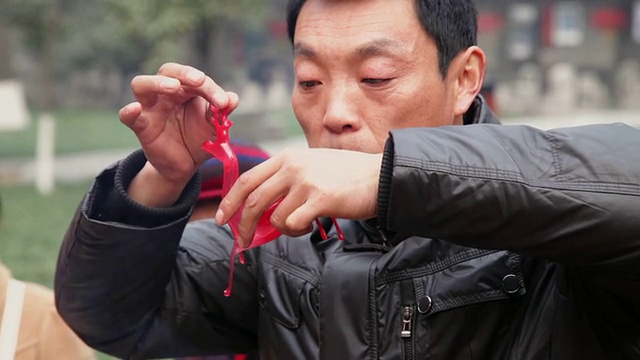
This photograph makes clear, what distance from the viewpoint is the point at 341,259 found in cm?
192

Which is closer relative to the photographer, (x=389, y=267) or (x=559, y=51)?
(x=389, y=267)

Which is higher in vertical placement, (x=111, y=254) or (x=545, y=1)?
(x=111, y=254)

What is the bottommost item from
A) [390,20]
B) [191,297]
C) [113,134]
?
[113,134]

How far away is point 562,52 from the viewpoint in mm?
26594

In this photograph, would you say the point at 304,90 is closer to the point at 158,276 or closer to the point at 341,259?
the point at 341,259

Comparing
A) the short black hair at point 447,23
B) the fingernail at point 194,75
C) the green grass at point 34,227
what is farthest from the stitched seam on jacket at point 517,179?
the green grass at point 34,227

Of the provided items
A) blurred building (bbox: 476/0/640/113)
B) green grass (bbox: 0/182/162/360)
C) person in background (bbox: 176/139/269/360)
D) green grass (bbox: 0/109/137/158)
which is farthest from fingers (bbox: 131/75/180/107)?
blurred building (bbox: 476/0/640/113)

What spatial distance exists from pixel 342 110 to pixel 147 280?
0.56 m

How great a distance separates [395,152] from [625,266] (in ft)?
1.34

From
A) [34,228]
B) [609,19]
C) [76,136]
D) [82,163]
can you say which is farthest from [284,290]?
[609,19]

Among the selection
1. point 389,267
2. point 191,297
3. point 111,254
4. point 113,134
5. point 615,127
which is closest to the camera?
point 615,127

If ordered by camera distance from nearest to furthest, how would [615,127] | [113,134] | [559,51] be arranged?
[615,127], [113,134], [559,51]

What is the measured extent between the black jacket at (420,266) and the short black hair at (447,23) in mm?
131

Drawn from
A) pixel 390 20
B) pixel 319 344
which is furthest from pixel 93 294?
pixel 390 20
